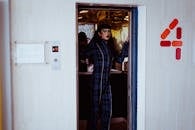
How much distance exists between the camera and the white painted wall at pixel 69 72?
10.6ft

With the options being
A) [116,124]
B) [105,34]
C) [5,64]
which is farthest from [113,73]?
[5,64]

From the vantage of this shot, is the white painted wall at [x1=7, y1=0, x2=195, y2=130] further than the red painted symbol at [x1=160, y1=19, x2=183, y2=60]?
No

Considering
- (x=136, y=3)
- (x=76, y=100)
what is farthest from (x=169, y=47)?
(x=76, y=100)

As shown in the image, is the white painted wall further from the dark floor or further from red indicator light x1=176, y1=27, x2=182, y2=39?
the dark floor

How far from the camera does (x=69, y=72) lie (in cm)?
335

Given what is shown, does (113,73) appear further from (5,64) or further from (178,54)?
(5,64)

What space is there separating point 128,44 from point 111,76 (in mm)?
751

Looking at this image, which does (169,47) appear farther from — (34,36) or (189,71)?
(34,36)

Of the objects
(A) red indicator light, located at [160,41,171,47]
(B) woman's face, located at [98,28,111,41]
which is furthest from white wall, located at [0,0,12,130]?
(A) red indicator light, located at [160,41,171,47]

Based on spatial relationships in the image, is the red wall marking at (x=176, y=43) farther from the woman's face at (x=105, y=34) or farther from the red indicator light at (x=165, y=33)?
the woman's face at (x=105, y=34)

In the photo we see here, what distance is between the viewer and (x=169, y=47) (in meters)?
3.71

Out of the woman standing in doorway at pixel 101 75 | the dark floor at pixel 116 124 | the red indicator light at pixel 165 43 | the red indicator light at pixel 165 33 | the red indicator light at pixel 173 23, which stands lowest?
the dark floor at pixel 116 124

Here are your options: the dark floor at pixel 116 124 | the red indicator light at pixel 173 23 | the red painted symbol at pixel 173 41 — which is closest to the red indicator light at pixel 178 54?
the red painted symbol at pixel 173 41

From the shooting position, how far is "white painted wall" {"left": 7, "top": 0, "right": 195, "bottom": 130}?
3.22m
